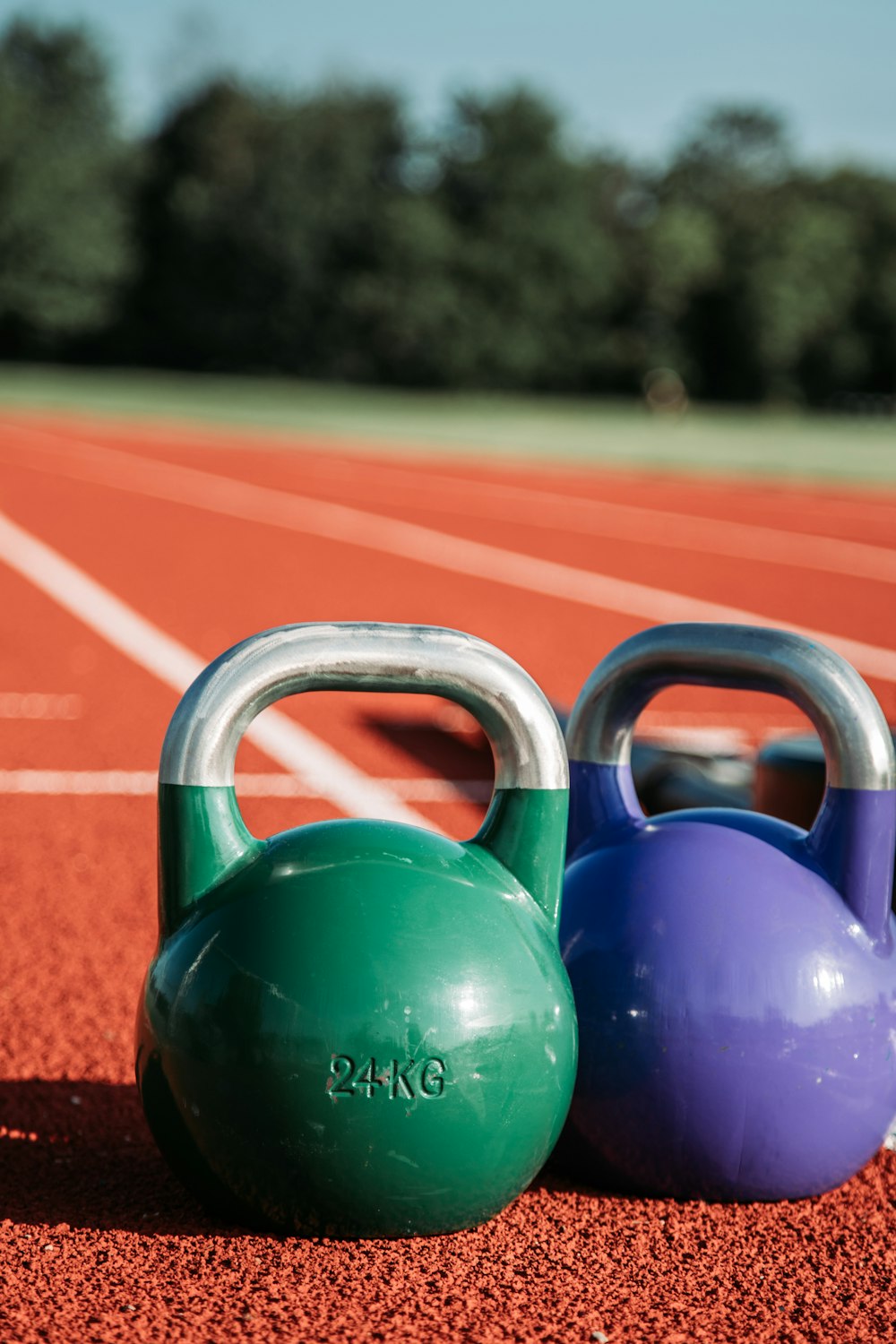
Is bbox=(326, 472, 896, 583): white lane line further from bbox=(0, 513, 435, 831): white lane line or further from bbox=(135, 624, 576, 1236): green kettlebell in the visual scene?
A: bbox=(135, 624, 576, 1236): green kettlebell

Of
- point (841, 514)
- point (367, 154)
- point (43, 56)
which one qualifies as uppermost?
point (43, 56)

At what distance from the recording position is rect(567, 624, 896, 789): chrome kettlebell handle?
2824 mm

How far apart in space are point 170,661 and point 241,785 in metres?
2.75

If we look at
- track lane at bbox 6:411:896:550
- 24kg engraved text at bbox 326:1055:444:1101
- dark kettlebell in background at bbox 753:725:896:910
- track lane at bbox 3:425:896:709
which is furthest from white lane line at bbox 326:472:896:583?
24kg engraved text at bbox 326:1055:444:1101

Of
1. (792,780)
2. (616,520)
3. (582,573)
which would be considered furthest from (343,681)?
(616,520)

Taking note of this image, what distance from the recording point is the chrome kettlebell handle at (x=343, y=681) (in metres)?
2.64

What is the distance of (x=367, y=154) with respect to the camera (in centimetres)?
7488

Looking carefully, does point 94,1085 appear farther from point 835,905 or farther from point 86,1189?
point 835,905

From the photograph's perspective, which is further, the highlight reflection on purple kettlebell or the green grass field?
the green grass field

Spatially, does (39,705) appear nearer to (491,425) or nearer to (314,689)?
(314,689)

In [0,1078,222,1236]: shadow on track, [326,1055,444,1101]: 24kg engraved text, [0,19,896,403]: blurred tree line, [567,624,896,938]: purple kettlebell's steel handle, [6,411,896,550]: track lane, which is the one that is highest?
[0,19,896,403]: blurred tree line

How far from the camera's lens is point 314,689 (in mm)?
2662

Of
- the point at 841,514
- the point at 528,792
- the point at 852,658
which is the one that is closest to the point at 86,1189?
the point at 528,792

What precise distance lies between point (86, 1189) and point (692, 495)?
21473mm
